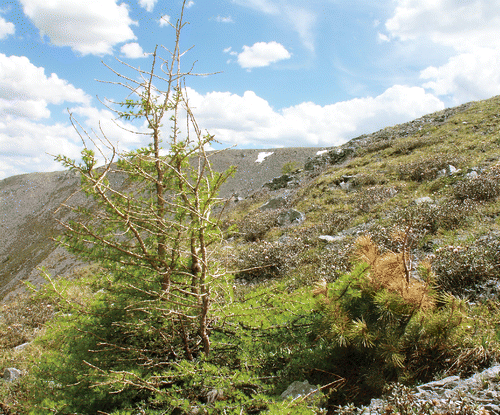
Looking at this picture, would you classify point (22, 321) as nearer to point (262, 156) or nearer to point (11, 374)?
point (11, 374)

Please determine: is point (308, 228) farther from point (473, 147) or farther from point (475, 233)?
point (473, 147)

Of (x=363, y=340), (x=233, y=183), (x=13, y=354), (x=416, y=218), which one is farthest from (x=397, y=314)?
(x=233, y=183)

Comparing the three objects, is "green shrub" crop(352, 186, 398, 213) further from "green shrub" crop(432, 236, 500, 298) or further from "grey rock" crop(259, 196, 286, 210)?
"grey rock" crop(259, 196, 286, 210)

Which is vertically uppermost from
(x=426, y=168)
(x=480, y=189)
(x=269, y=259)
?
(x=426, y=168)

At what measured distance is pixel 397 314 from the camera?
259cm

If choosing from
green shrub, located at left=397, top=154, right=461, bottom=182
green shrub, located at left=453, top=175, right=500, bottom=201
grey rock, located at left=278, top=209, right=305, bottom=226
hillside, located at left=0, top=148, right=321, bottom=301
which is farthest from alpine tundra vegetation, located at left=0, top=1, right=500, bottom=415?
hillside, located at left=0, top=148, right=321, bottom=301

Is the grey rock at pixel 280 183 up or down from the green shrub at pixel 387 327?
up

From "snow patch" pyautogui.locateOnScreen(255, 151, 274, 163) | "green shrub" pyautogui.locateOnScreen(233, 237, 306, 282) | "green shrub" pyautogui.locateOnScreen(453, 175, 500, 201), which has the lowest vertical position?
"green shrub" pyautogui.locateOnScreen(233, 237, 306, 282)

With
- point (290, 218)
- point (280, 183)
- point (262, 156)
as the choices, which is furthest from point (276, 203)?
point (262, 156)

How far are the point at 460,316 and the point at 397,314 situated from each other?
18.6 inches

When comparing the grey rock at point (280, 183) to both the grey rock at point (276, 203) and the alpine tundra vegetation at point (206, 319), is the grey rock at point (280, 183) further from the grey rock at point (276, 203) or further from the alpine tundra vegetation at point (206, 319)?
the alpine tundra vegetation at point (206, 319)

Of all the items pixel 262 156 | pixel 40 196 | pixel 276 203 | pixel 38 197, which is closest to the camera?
pixel 276 203

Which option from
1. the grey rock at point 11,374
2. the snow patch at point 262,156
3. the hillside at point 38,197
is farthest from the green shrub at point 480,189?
the snow patch at point 262,156

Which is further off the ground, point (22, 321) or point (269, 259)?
point (269, 259)
